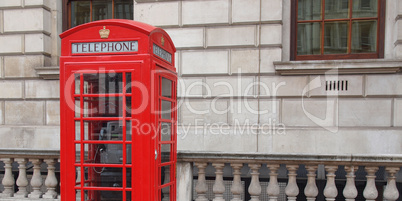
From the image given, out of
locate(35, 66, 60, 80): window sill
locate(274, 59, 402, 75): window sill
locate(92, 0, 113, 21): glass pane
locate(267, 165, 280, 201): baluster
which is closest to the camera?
locate(267, 165, 280, 201): baluster

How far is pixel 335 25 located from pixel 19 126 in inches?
320

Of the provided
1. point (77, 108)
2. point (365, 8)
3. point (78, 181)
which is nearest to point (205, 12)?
point (365, 8)

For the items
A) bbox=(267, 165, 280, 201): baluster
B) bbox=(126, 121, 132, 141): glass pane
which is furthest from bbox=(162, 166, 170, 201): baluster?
bbox=(267, 165, 280, 201): baluster

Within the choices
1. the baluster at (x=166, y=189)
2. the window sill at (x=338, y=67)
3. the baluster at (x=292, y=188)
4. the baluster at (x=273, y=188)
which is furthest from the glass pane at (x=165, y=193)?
the window sill at (x=338, y=67)

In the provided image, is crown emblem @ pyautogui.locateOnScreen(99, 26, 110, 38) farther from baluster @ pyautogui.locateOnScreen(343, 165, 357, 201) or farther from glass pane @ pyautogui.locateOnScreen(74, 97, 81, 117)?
baluster @ pyautogui.locateOnScreen(343, 165, 357, 201)

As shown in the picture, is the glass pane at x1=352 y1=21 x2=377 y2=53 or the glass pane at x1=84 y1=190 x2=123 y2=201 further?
the glass pane at x1=352 y1=21 x2=377 y2=53

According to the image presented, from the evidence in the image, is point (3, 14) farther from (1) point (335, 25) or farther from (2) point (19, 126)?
(1) point (335, 25)

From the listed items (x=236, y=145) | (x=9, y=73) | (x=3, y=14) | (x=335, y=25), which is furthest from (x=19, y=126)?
(x=335, y=25)

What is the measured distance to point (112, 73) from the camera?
314cm

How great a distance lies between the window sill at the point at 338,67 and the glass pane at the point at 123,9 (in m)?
3.96

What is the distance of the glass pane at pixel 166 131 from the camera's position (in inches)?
135

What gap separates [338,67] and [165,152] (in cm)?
454

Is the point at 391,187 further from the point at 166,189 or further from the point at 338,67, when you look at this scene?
the point at 338,67

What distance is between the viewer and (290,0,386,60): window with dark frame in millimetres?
6680
